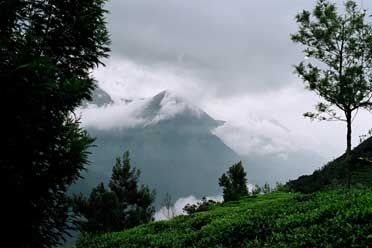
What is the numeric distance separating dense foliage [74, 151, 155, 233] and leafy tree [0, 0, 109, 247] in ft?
107

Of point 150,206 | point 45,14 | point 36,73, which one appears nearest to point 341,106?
point 45,14

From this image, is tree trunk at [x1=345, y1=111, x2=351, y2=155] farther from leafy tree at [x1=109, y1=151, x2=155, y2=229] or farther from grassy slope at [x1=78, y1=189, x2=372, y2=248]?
leafy tree at [x1=109, y1=151, x2=155, y2=229]

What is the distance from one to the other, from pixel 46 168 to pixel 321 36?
20137mm

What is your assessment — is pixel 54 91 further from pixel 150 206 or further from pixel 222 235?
pixel 150 206

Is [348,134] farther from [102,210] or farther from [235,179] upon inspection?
[102,210]

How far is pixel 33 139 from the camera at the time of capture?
13.5 m

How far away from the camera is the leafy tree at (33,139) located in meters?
12.8

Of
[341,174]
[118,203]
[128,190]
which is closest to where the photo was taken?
[341,174]

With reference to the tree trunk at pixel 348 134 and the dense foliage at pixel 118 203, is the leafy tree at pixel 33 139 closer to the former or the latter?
the tree trunk at pixel 348 134

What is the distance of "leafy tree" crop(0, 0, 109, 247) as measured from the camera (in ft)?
42.1

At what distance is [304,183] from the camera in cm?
3962

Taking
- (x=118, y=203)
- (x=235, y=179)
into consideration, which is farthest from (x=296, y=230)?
(x=235, y=179)

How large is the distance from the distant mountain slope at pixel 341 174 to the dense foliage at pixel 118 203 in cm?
2072

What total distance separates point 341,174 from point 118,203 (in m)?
27.4
